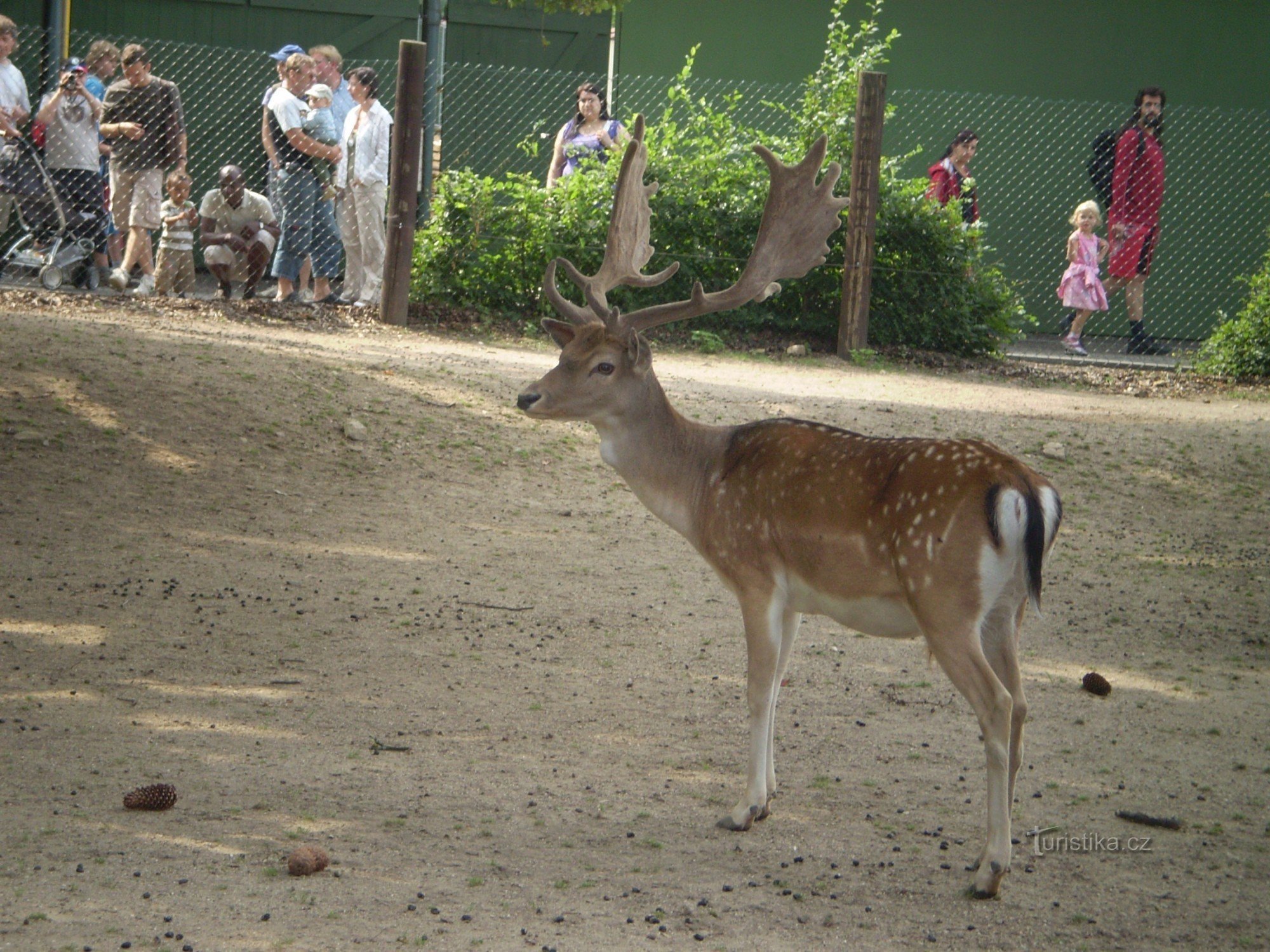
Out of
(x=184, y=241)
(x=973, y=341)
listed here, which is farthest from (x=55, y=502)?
(x=973, y=341)

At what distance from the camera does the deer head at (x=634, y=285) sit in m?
5.41

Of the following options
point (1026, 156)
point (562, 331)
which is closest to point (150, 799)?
point (562, 331)

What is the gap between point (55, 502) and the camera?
25.0 ft

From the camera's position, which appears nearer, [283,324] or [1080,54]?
[283,324]

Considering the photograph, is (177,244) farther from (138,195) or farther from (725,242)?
(725,242)

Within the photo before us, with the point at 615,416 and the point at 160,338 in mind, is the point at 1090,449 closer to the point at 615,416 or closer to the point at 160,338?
the point at 615,416

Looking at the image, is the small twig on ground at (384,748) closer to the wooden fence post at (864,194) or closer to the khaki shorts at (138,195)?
the wooden fence post at (864,194)

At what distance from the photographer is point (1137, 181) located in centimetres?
1448

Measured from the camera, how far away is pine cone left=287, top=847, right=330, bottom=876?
4.13m

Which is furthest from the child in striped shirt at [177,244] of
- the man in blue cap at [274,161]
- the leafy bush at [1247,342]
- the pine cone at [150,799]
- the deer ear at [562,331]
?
the leafy bush at [1247,342]

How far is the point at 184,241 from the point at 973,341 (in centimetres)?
682

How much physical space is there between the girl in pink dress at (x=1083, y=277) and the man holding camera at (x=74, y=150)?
8.88 metres

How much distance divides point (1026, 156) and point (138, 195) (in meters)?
8.90

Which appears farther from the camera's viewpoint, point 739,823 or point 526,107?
point 526,107
